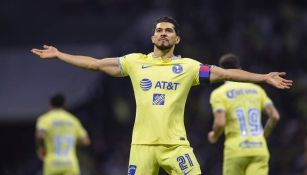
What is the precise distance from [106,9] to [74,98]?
334 cm

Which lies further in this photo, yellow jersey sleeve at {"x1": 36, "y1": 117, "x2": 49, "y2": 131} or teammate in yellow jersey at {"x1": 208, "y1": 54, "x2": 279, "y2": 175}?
yellow jersey sleeve at {"x1": 36, "y1": 117, "x2": 49, "y2": 131}

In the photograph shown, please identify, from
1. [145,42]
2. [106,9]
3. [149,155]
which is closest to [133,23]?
[106,9]

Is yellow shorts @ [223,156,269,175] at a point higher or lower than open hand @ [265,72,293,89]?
lower

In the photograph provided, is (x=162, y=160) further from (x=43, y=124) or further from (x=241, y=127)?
(x=43, y=124)

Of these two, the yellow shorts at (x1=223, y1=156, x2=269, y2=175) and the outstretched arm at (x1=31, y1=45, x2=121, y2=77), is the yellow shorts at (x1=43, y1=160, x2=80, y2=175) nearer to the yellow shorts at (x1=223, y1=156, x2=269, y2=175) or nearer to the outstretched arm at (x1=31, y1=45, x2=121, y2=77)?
the yellow shorts at (x1=223, y1=156, x2=269, y2=175)

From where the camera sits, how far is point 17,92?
62.3 ft

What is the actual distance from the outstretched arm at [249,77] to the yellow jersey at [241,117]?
93.1 inches

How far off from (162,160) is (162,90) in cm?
64

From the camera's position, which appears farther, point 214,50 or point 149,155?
point 214,50

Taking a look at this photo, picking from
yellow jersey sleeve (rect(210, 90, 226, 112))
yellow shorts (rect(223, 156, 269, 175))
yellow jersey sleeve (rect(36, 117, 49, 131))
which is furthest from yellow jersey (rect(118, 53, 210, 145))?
yellow jersey sleeve (rect(36, 117, 49, 131))

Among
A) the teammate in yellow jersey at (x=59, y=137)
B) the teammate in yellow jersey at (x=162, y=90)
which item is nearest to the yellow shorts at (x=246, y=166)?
the teammate in yellow jersey at (x=162, y=90)

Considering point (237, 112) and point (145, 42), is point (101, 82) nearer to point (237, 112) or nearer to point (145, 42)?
point (145, 42)

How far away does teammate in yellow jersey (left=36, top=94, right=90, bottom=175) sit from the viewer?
14305 millimetres

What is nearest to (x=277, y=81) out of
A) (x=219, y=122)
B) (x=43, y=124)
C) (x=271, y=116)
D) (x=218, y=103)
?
(x=219, y=122)
